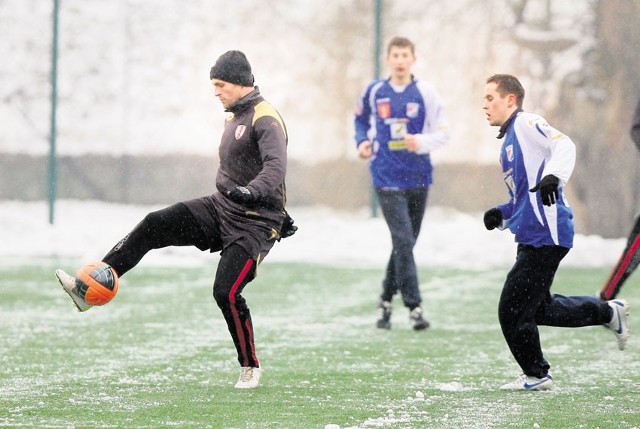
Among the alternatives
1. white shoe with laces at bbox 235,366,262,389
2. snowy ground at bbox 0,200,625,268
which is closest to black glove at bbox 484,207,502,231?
white shoe with laces at bbox 235,366,262,389

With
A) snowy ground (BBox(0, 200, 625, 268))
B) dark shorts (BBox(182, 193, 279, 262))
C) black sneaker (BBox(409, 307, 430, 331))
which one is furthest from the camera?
snowy ground (BBox(0, 200, 625, 268))

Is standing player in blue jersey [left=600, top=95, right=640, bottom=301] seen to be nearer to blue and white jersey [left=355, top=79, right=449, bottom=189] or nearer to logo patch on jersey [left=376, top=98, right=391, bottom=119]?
blue and white jersey [left=355, top=79, right=449, bottom=189]

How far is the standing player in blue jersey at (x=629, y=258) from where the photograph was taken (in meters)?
9.02

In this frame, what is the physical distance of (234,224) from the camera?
6617 mm

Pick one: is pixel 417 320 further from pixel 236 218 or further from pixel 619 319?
pixel 236 218

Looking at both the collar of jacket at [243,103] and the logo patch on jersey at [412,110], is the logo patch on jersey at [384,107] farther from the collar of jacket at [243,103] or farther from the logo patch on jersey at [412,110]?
the collar of jacket at [243,103]

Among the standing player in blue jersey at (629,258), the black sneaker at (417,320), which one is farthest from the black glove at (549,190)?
the black sneaker at (417,320)

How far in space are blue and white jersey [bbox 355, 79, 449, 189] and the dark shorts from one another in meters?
2.92

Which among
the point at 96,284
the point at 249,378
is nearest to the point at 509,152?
the point at 249,378

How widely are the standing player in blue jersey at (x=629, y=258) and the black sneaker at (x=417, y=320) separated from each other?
1.17m

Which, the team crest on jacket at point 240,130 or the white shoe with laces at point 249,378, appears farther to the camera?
the team crest on jacket at point 240,130

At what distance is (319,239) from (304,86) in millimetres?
2307

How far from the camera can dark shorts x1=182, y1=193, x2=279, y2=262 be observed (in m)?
6.59

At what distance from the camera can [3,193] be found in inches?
704
